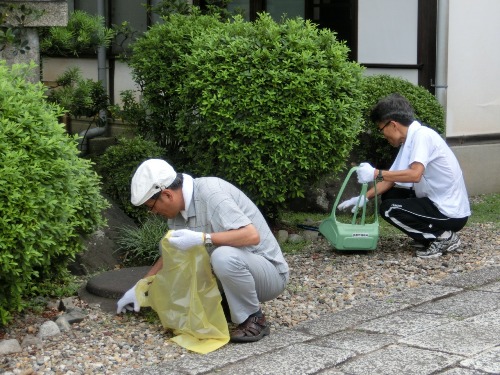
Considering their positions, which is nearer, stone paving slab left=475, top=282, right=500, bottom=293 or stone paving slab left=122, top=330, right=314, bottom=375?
stone paving slab left=122, top=330, right=314, bottom=375

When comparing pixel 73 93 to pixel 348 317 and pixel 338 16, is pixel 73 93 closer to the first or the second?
pixel 348 317

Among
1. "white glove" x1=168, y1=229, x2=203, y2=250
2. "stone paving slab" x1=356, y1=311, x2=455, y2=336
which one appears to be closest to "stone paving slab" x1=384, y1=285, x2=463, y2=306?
"stone paving slab" x1=356, y1=311, x2=455, y2=336

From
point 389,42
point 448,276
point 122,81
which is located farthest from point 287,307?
point 122,81

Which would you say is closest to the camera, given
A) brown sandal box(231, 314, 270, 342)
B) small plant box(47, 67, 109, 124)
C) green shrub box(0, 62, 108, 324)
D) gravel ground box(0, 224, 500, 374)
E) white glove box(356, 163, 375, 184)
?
green shrub box(0, 62, 108, 324)

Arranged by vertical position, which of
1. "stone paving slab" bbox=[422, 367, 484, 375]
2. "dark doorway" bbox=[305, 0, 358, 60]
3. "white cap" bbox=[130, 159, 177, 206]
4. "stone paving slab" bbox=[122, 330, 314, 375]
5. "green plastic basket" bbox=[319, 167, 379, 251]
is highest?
"dark doorway" bbox=[305, 0, 358, 60]

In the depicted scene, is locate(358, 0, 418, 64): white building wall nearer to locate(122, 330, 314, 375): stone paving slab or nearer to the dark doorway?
the dark doorway

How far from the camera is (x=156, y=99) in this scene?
863cm

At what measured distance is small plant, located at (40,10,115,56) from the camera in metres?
7.73

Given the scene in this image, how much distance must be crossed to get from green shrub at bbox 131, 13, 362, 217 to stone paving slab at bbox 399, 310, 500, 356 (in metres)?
2.36

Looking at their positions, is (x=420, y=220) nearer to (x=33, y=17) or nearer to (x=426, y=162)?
(x=426, y=162)

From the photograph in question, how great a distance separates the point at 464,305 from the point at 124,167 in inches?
131

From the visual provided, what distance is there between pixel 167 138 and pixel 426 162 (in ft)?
8.55

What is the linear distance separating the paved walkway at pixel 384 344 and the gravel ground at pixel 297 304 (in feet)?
0.65

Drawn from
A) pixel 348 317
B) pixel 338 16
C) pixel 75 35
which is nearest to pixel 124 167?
pixel 75 35
